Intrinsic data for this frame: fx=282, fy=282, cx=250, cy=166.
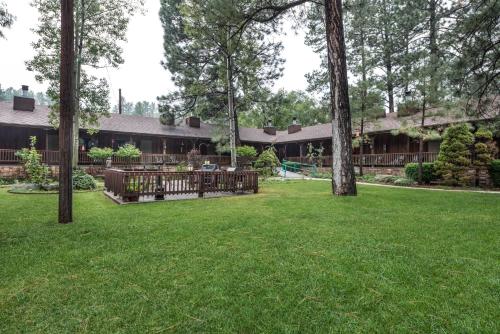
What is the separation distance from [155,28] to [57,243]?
89.9 feet

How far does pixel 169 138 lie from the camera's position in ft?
87.2

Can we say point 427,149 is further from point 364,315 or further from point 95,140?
point 95,140

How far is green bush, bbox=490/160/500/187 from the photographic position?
1345 cm

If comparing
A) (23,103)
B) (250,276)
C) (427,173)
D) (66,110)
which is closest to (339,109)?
(66,110)

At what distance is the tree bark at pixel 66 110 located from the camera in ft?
18.0

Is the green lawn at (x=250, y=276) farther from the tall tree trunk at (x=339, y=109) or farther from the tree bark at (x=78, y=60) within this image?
the tree bark at (x=78, y=60)

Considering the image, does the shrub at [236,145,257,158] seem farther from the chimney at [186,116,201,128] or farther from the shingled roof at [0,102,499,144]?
the chimney at [186,116,201,128]

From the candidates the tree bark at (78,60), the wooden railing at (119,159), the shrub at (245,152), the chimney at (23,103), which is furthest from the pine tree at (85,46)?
the shrub at (245,152)

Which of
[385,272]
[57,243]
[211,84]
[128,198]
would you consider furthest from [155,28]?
[385,272]

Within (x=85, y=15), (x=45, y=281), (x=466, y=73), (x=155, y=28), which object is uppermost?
(x=155, y=28)

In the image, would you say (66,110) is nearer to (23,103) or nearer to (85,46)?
(85,46)

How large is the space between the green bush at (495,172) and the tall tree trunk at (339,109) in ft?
28.4

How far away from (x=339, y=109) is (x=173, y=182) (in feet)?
21.5

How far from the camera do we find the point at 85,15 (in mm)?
17188
